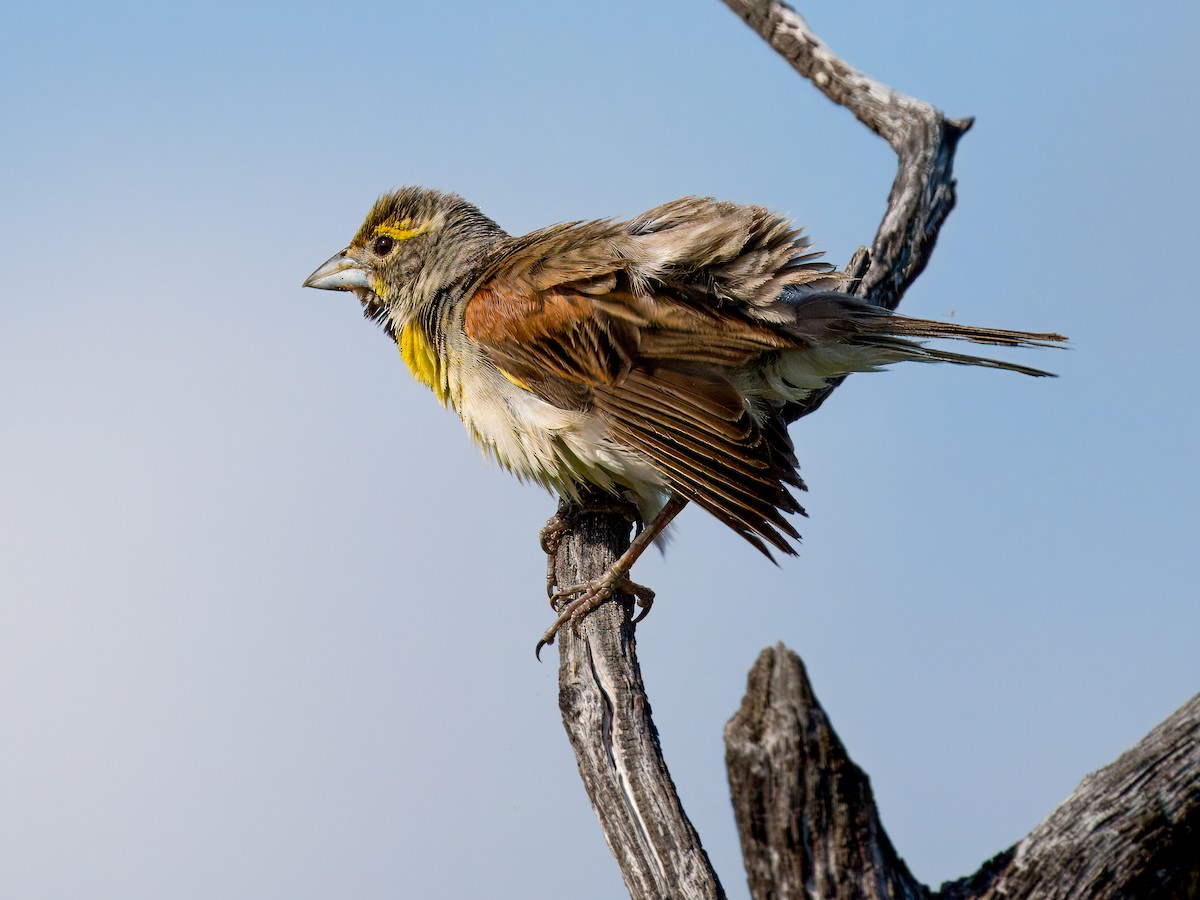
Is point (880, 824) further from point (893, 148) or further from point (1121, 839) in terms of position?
point (893, 148)

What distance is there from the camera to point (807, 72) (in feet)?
25.0

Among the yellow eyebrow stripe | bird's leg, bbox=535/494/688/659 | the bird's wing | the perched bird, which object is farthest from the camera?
the yellow eyebrow stripe

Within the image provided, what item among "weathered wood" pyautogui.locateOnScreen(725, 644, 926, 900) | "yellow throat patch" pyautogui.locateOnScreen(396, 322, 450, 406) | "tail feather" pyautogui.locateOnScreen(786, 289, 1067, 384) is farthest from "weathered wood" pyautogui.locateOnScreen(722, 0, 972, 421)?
"weathered wood" pyautogui.locateOnScreen(725, 644, 926, 900)

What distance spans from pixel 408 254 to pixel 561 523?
69.1 inches

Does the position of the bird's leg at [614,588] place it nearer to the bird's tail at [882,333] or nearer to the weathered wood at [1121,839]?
the bird's tail at [882,333]

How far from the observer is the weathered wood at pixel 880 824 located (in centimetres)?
279

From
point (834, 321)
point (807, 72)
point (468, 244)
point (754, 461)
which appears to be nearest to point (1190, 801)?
point (754, 461)

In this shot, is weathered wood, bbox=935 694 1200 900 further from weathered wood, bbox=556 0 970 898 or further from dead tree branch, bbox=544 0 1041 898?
weathered wood, bbox=556 0 970 898

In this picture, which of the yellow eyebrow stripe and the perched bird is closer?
the perched bird

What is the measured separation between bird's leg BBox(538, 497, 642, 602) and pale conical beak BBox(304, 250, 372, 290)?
179 centimetres

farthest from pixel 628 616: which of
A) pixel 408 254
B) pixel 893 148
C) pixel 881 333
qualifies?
pixel 893 148

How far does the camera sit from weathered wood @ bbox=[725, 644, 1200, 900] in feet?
9.16

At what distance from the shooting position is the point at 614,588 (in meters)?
5.12

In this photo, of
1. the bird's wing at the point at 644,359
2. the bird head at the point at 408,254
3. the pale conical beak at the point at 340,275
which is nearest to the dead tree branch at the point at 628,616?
the bird's wing at the point at 644,359
